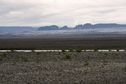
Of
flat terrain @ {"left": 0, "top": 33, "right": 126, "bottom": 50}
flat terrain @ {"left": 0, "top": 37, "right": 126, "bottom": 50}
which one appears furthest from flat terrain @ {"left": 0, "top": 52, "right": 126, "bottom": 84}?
flat terrain @ {"left": 0, "top": 37, "right": 126, "bottom": 50}

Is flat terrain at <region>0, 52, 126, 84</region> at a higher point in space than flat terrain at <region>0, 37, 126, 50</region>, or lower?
higher

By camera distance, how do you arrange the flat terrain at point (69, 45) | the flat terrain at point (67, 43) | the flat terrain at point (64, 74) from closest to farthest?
1. the flat terrain at point (64, 74)
2. the flat terrain at point (69, 45)
3. the flat terrain at point (67, 43)

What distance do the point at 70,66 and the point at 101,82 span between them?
23.3 feet

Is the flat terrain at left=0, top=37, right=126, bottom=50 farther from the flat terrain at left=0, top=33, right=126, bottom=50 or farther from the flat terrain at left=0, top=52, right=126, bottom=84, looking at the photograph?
the flat terrain at left=0, top=52, right=126, bottom=84

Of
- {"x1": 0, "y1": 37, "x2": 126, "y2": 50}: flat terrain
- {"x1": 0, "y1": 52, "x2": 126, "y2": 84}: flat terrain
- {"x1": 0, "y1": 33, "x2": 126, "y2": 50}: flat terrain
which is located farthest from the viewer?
{"x1": 0, "y1": 33, "x2": 126, "y2": 50}: flat terrain

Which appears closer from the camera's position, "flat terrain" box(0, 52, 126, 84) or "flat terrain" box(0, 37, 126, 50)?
"flat terrain" box(0, 52, 126, 84)

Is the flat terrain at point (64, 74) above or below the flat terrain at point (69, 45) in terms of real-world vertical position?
above

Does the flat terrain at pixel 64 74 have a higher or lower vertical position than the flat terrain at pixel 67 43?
higher

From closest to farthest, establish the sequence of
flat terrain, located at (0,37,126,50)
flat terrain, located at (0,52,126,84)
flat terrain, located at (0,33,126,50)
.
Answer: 1. flat terrain, located at (0,52,126,84)
2. flat terrain, located at (0,37,126,50)
3. flat terrain, located at (0,33,126,50)

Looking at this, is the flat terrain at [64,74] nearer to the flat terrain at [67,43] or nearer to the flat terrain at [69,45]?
the flat terrain at [67,43]

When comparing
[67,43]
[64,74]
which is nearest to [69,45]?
[67,43]

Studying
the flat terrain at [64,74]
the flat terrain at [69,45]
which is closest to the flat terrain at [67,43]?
the flat terrain at [69,45]

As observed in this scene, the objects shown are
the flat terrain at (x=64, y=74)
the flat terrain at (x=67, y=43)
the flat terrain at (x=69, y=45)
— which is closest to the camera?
the flat terrain at (x=64, y=74)

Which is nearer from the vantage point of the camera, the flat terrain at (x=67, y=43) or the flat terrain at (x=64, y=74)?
the flat terrain at (x=64, y=74)
